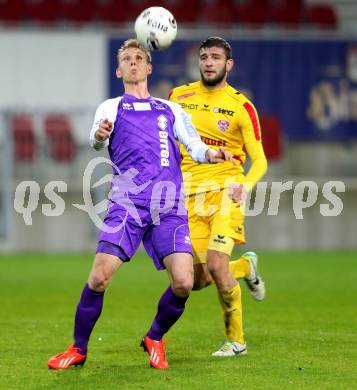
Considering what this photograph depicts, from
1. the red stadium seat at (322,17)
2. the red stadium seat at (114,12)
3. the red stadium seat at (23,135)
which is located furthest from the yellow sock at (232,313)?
the red stadium seat at (322,17)

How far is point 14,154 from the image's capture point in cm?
1845

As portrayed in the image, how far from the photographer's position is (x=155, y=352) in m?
7.35

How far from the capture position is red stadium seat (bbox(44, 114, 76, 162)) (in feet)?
60.1

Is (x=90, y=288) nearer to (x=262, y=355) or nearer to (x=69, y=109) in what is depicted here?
(x=262, y=355)

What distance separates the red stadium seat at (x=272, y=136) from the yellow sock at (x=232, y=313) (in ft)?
37.0

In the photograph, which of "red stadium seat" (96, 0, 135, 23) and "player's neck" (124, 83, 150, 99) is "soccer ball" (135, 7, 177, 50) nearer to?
"player's neck" (124, 83, 150, 99)

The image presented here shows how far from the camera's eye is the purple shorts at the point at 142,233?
708 cm

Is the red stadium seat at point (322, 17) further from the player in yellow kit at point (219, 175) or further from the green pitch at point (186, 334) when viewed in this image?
the player in yellow kit at point (219, 175)

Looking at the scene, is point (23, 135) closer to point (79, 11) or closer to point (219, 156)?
point (79, 11)

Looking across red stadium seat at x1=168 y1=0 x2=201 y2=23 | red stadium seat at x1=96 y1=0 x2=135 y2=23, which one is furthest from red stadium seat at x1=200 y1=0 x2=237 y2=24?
red stadium seat at x1=96 y1=0 x2=135 y2=23

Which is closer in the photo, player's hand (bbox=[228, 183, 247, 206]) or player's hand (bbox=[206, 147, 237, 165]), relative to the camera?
player's hand (bbox=[206, 147, 237, 165])

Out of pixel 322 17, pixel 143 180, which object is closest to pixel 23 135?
pixel 322 17

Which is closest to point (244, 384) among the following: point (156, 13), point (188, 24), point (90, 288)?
point (90, 288)

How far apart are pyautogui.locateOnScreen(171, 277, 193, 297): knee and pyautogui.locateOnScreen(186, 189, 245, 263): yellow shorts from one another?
0.77m
